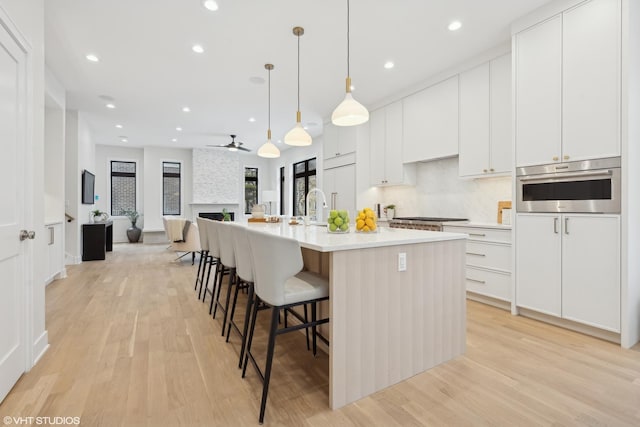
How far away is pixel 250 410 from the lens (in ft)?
5.33

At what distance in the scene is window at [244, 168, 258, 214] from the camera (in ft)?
34.6

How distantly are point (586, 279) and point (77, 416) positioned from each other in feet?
11.6

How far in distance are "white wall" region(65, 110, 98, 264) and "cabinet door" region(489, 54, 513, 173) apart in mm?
6530

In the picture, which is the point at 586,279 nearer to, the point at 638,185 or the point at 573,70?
the point at 638,185

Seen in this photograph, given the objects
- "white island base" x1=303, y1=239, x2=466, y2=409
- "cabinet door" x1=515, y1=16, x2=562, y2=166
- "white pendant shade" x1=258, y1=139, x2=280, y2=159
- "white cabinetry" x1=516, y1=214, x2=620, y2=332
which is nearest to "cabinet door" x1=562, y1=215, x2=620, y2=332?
"white cabinetry" x1=516, y1=214, x2=620, y2=332

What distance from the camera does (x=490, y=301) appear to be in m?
3.41

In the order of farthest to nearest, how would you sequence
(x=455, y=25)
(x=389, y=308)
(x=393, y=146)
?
1. (x=393, y=146)
2. (x=455, y=25)
3. (x=389, y=308)

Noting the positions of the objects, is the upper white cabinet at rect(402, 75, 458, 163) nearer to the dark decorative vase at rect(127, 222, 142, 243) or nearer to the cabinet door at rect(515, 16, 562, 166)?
the cabinet door at rect(515, 16, 562, 166)

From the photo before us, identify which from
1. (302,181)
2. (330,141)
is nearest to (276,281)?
(330,141)

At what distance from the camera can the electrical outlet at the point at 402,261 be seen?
1882 mm

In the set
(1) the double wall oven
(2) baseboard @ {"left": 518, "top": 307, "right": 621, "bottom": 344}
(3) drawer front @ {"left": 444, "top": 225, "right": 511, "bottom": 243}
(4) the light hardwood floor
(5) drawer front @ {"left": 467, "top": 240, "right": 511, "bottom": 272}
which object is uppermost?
(1) the double wall oven

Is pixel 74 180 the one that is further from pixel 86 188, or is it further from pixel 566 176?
pixel 566 176

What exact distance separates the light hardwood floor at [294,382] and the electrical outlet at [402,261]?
696 mm

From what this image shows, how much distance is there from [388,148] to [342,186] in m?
1.12
